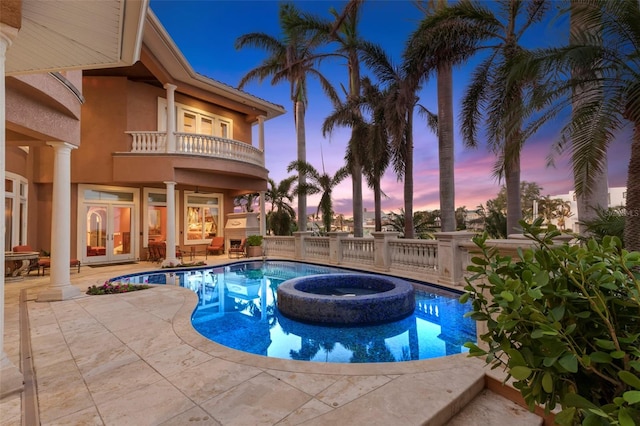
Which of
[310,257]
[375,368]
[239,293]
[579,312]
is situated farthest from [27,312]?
[310,257]

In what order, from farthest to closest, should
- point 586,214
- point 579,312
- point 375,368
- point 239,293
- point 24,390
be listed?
point 239,293, point 586,214, point 375,368, point 24,390, point 579,312

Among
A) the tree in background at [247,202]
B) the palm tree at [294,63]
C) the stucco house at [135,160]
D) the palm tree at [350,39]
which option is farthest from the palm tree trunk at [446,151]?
the tree in background at [247,202]

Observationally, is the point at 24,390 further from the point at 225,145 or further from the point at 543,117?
the point at 225,145

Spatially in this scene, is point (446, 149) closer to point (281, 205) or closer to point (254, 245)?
point (254, 245)

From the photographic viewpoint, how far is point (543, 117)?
5977 millimetres

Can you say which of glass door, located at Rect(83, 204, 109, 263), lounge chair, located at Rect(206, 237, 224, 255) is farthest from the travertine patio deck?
lounge chair, located at Rect(206, 237, 224, 255)

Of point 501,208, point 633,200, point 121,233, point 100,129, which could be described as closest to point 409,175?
point 633,200

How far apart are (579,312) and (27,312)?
28.3 ft

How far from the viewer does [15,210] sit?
10.3 metres

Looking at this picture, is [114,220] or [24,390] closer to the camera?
[24,390]

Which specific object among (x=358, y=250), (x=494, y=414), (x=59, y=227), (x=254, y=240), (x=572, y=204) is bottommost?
(x=494, y=414)

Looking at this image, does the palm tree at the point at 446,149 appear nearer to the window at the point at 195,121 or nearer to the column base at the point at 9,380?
the column base at the point at 9,380

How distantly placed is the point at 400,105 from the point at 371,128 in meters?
1.81

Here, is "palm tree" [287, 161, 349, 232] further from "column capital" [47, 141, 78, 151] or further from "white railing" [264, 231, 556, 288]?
"column capital" [47, 141, 78, 151]
